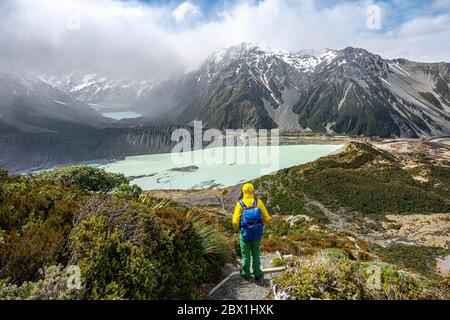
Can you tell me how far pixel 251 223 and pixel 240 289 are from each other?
1601 millimetres

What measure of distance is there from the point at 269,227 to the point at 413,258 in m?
17.1

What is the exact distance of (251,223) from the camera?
25.4 ft

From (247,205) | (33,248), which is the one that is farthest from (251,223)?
(33,248)

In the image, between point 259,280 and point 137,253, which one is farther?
point 259,280

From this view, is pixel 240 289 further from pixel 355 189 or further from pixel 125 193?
pixel 355 189

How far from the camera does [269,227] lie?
137 feet

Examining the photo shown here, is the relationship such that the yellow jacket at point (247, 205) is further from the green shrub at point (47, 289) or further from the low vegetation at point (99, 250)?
the green shrub at point (47, 289)

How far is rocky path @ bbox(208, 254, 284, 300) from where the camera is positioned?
7.48 meters

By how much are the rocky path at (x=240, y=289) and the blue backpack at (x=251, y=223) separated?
1.19 m

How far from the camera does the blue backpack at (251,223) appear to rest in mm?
7723

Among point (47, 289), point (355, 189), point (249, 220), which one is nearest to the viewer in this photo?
point (47, 289)

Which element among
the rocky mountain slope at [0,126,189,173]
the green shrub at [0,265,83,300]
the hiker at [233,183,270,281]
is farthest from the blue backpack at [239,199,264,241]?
the rocky mountain slope at [0,126,189,173]

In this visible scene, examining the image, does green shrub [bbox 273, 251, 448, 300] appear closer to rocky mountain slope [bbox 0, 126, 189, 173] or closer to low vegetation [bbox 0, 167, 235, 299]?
low vegetation [bbox 0, 167, 235, 299]
